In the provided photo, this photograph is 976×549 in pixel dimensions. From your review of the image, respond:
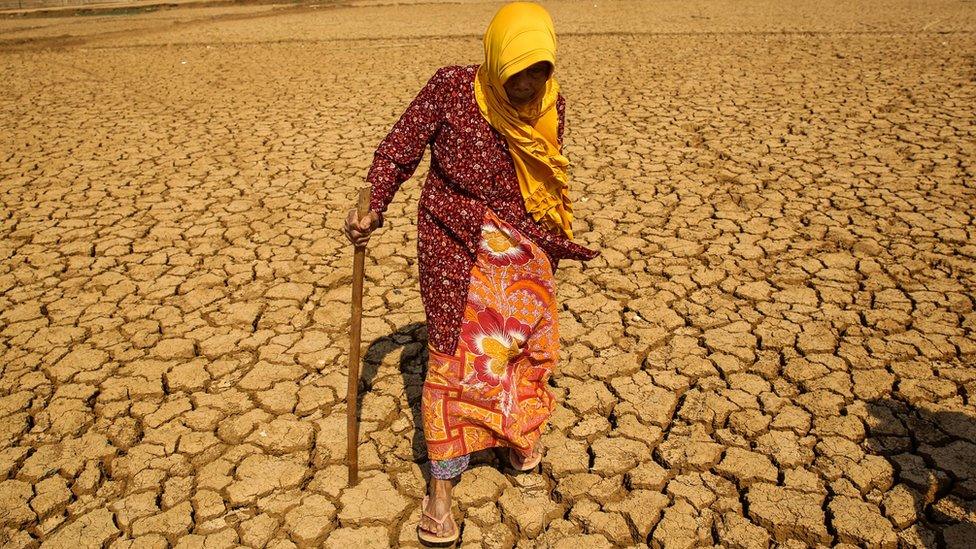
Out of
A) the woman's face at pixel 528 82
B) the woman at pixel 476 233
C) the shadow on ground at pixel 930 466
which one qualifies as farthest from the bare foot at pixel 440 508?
the shadow on ground at pixel 930 466

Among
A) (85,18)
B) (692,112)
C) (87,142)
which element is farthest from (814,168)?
(85,18)

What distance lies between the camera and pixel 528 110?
182 centimetres

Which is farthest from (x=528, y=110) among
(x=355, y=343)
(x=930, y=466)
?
(x=930, y=466)

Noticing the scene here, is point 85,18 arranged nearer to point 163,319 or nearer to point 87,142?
point 87,142

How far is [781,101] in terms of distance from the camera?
6.34m

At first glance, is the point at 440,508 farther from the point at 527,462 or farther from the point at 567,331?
the point at 567,331

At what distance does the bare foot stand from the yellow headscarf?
32.6 inches

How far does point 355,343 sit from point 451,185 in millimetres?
544

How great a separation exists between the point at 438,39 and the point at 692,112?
5.18m

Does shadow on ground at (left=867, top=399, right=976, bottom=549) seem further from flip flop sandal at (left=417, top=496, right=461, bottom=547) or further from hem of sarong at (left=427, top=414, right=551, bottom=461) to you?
flip flop sandal at (left=417, top=496, right=461, bottom=547)

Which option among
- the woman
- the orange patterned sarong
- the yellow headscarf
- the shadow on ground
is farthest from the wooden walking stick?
the shadow on ground

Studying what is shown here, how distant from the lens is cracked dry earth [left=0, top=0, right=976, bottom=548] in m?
2.17

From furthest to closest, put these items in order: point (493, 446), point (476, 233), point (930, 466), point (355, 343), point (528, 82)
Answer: point (930, 466)
point (493, 446)
point (355, 343)
point (476, 233)
point (528, 82)

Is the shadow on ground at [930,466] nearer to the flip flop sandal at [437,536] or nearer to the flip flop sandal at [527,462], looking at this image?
the flip flop sandal at [527,462]
